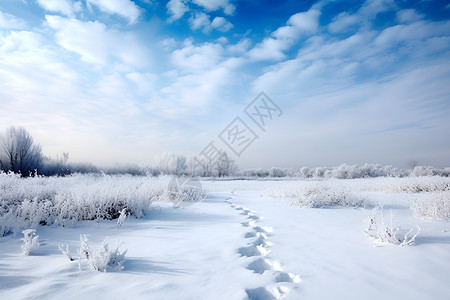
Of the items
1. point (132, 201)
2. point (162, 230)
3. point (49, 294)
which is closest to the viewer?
point (49, 294)

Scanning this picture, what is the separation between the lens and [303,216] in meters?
5.66

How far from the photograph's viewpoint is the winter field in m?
2.05

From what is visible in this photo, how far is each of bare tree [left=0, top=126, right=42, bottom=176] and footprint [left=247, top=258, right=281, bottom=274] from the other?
23.1 metres

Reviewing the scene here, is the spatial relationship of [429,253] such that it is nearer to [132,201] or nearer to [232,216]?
[232,216]

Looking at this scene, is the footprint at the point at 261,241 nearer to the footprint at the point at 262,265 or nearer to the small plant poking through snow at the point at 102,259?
the footprint at the point at 262,265

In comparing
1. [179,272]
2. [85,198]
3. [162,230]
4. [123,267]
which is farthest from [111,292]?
[85,198]

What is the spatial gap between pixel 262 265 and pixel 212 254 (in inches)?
25.0

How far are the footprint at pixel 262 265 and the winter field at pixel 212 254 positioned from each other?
0.04ft

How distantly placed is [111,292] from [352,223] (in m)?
4.29

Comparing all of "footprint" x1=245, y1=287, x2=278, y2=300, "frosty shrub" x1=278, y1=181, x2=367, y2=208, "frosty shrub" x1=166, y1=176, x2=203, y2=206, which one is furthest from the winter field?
"frosty shrub" x1=166, y1=176, x2=203, y2=206

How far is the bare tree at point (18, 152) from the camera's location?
1966 cm

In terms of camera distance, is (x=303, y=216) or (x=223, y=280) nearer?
(x=223, y=280)

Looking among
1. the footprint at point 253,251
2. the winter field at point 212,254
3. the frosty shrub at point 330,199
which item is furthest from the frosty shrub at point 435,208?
the footprint at point 253,251

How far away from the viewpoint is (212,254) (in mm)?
3023
